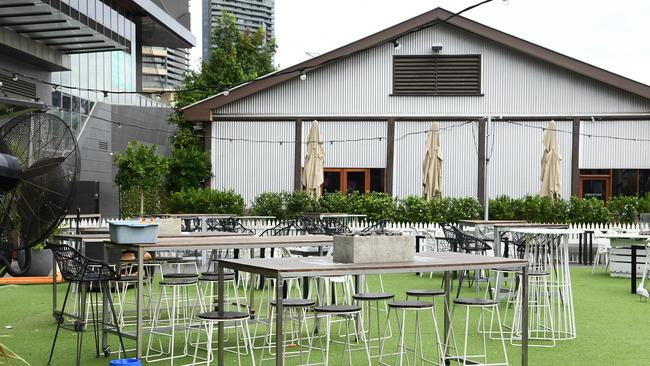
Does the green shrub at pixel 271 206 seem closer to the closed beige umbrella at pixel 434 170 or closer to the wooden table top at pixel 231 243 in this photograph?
the closed beige umbrella at pixel 434 170

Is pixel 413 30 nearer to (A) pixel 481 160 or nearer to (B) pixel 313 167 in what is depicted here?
(A) pixel 481 160

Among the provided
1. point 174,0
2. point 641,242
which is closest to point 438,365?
point 641,242

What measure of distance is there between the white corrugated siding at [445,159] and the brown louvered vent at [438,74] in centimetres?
104

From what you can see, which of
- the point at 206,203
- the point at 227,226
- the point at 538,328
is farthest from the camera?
the point at 206,203

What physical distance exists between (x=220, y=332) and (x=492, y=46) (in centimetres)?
2231

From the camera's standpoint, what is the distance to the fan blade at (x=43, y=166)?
3902 mm

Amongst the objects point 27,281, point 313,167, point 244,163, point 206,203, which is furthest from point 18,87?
point 27,281

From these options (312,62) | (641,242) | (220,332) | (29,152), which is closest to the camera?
(29,152)

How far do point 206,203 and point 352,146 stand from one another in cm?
545

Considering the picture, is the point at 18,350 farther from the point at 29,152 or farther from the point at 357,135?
the point at 357,135

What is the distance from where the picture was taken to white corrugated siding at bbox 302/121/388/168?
94.4 feet

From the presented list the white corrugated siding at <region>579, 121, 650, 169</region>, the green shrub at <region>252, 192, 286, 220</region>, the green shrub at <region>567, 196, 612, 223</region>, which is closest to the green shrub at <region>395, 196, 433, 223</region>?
the green shrub at <region>252, 192, 286, 220</region>

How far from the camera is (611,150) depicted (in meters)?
28.5

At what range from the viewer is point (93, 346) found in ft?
31.1
